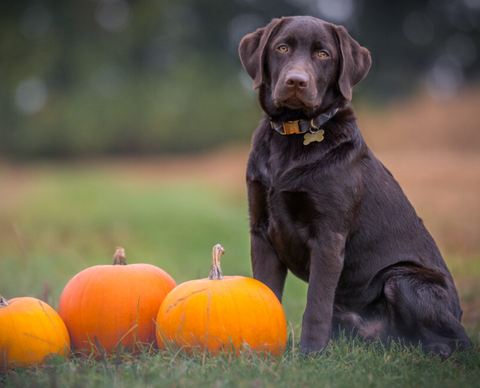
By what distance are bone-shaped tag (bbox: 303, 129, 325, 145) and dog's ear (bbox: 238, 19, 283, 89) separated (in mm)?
406

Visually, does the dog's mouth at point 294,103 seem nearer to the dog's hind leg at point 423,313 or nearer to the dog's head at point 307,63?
the dog's head at point 307,63

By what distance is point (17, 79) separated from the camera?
1460 cm

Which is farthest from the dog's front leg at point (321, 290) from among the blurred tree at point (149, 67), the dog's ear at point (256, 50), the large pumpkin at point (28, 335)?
the blurred tree at point (149, 67)

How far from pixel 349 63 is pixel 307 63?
26 cm

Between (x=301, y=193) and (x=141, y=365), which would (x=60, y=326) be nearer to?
(x=141, y=365)

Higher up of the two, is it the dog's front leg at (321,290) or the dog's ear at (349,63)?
the dog's ear at (349,63)

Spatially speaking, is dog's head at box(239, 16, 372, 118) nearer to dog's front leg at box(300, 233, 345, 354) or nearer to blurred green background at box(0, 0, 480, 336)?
dog's front leg at box(300, 233, 345, 354)

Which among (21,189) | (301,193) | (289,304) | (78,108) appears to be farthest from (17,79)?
(301,193)

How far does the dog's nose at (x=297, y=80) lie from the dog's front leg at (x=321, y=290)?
0.77 m

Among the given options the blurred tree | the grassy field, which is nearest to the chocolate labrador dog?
the grassy field

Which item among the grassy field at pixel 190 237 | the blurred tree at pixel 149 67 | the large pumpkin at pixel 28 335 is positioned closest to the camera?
the grassy field at pixel 190 237

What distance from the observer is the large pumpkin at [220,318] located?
231 cm

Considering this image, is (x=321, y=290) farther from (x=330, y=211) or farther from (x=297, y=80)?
(x=297, y=80)

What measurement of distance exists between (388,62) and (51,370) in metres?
14.1
